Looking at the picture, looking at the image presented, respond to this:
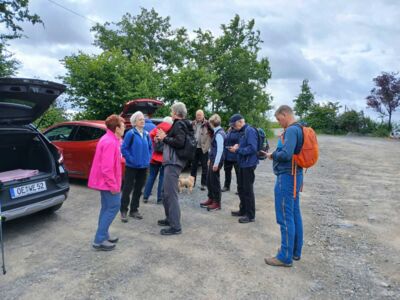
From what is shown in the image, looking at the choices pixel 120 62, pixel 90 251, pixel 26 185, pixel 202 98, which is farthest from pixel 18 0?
pixel 90 251

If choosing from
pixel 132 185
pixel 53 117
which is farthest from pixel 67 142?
pixel 53 117

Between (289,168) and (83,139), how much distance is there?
5038 millimetres

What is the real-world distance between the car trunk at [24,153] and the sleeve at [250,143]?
2908 mm

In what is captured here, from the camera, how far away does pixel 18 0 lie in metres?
17.4

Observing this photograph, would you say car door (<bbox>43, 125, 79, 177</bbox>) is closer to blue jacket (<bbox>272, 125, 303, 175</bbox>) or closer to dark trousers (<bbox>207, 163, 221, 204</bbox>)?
dark trousers (<bbox>207, 163, 221, 204</bbox>)

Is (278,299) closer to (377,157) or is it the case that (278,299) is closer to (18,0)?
(377,157)

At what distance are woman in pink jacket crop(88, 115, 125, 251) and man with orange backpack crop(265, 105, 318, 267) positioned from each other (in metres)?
1.88

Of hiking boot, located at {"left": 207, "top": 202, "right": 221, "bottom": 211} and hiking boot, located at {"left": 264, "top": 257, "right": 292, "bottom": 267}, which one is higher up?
hiking boot, located at {"left": 207, "top": 202, "right": 221, "bottom": 211}

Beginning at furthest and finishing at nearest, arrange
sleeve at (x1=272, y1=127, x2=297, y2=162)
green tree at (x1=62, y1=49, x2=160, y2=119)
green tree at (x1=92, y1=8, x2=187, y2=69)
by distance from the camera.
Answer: green tree at (x1=92, y1=8, x2=187, y2=69) → green tree at (x1=62, y1=49, x2=160, y2=119) → sleeve at (x1=272, y1=127, x2=297, y2=162)

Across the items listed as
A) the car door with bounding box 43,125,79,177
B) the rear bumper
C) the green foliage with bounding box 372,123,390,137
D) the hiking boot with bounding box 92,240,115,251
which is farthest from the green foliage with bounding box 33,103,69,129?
the green foliage with bounding box 372,123,390,137

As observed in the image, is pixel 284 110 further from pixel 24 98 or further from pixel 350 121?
pixel 350 121

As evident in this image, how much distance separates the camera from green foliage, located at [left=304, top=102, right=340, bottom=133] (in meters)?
39.1

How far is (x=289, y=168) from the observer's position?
3967 mm

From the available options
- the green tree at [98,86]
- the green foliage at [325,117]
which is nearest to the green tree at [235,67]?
the green tree at [98,86]
